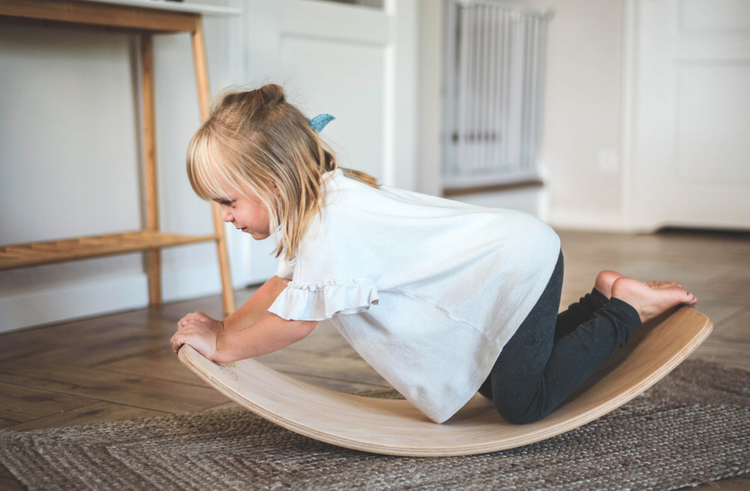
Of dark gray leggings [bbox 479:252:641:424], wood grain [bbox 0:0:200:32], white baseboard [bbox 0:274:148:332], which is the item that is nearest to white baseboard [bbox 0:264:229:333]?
white baseboard [bbox 0:274:148:332]

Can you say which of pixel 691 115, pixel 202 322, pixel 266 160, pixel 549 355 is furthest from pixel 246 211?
pixel 691 115

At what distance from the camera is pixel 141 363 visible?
1.36 meters

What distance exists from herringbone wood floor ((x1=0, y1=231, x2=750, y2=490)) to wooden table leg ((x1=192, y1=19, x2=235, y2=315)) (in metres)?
0.06

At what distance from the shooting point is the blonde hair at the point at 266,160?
2.90 ft

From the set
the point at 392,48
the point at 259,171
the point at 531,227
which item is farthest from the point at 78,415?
the point at 392,48

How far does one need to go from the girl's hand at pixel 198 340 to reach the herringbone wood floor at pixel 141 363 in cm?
23

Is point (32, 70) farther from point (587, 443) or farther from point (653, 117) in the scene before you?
point (653, 117)

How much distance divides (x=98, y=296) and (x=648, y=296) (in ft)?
4.19

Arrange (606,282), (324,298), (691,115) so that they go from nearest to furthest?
(324,298) → (606,282) → (691,115)

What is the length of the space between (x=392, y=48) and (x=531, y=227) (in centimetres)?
161

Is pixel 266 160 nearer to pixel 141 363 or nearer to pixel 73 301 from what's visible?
pixel 141 363

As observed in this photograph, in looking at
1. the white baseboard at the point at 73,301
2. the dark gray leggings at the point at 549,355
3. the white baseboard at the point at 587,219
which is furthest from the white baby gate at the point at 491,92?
the dark gray leggings at the point at 549,355

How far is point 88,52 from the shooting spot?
1.73 meters

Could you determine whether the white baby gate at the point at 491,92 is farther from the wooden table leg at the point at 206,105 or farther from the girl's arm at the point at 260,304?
the girl's arm at the point at 260,304
